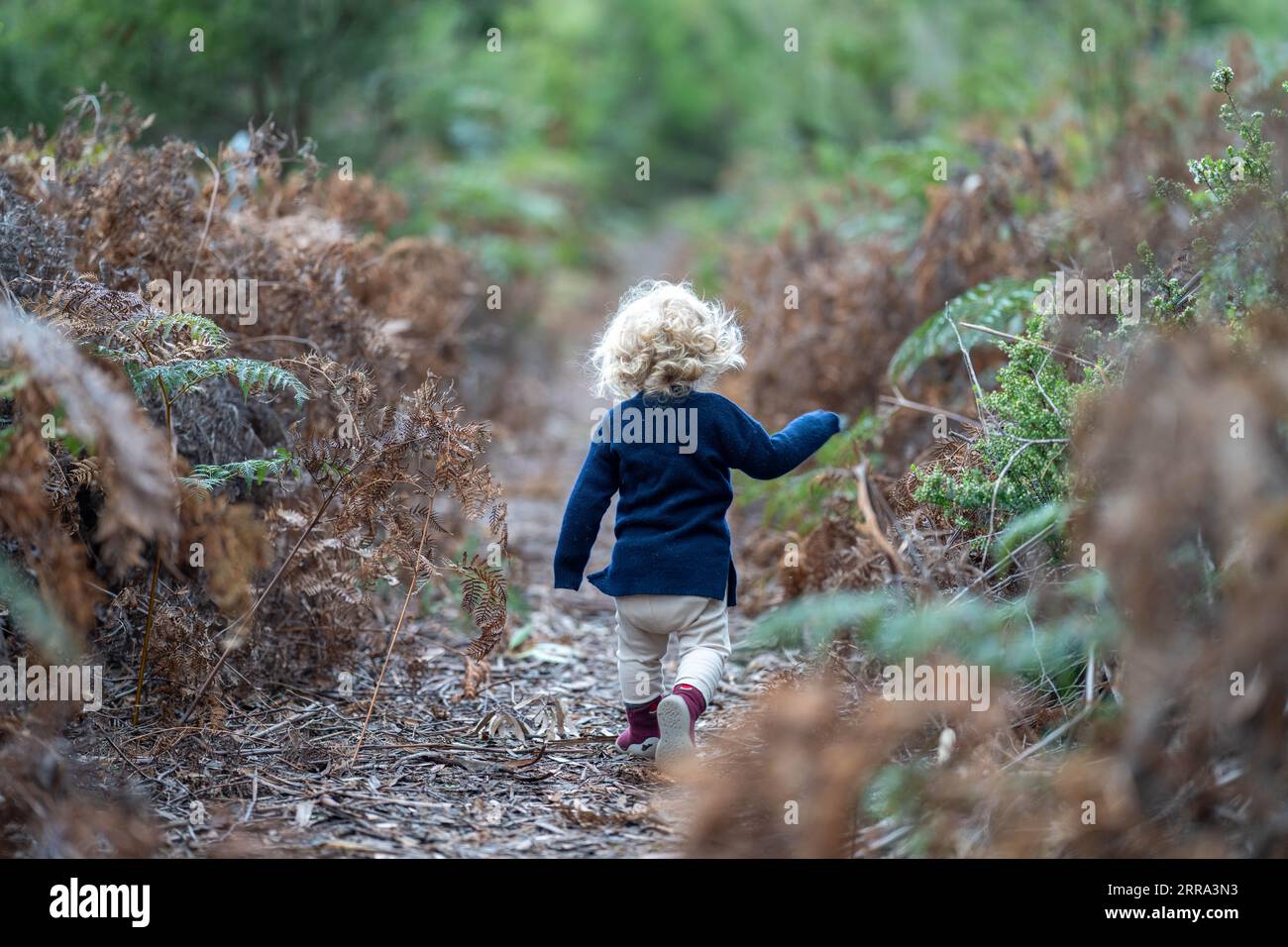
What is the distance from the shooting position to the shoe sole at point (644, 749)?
3537 millimetres

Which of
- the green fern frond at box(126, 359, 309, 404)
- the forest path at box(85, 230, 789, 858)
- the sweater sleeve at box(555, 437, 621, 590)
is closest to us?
the forest path at box(85, 230, 789, 858)

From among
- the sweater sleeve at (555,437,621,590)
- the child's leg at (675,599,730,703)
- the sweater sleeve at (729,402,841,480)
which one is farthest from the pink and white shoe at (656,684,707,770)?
the sweater sleeve at (729,402,841,480)

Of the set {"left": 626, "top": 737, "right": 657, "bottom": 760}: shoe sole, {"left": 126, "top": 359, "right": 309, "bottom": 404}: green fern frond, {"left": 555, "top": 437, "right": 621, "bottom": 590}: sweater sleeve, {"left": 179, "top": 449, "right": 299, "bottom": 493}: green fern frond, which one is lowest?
{"left": 626, "top": 737, "right": 657, "bottom": 760}: shoe sole

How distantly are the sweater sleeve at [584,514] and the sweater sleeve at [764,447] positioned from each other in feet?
1.33

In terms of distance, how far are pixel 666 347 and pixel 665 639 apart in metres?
0.95

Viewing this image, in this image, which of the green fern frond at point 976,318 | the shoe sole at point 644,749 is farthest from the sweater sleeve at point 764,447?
the green fern frond at point 976,318

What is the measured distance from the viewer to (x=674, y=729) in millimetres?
3305

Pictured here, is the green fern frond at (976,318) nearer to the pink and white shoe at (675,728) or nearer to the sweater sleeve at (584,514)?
the sweater sleeve at (584,514)

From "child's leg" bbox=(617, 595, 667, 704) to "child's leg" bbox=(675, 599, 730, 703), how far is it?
0.32 feet

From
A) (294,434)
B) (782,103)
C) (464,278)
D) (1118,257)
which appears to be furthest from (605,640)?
(782,103)

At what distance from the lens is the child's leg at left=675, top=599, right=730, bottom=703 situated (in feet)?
11.3

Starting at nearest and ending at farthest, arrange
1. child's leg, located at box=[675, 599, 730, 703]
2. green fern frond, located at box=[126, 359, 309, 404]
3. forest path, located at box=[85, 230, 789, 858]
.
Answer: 1. forest path, located at box=[85, 230, 789, 858]
2. green fern frond, located at box=[126, 359, 309, 404]
3. child's leg, located at box=[675, 599, 730, 703]

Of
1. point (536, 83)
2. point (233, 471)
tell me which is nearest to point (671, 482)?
point (233, 471)

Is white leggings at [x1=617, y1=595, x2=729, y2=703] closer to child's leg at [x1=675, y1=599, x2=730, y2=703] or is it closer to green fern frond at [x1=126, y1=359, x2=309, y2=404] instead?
child's leg at [x1=675, y1=599, x2=730, y2=703]
